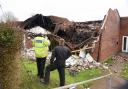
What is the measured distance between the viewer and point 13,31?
29.9 ft

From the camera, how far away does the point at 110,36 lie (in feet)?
94.8

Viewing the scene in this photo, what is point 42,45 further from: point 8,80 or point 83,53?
point 83,53

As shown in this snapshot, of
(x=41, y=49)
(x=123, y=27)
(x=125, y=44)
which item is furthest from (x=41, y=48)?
(x=123, y=27)

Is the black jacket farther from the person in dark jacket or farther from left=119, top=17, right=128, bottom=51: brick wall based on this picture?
left=119, top=17, right=128, bottom=51: brick wall

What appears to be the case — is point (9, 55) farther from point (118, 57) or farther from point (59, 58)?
point (118, 57)

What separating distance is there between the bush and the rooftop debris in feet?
47.6

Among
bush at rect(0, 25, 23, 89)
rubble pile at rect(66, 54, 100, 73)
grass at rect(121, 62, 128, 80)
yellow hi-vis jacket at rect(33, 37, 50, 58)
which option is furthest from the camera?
grass at rect(121, 62, 128, 80)

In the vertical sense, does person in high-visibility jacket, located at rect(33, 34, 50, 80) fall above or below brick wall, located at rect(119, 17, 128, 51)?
below

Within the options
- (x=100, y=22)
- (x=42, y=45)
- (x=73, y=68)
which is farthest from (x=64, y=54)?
(x=100, y=22)

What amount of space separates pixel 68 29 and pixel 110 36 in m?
4.71

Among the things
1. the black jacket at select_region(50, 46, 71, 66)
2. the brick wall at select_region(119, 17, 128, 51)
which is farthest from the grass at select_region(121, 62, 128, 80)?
the black jacket at select_region(50, 46, 71, 66)

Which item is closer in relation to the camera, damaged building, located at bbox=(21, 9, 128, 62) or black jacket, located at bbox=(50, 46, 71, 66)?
black jacket, located at bbox=(50, 46, 71, 66)

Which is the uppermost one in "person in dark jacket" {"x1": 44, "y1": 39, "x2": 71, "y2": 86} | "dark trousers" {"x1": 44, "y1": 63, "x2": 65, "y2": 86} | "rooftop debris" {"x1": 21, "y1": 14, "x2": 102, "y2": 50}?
"rooftop debris" {"x1": 21, "y1": 14, "x2": 102, "y2": 50}

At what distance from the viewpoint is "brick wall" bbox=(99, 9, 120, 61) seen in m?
27.1
